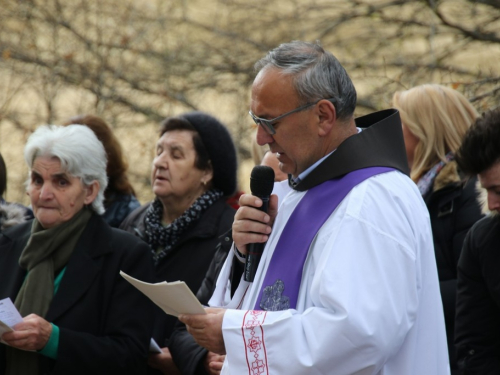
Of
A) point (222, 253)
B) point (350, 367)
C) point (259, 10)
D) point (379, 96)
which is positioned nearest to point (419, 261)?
point (350, 367)

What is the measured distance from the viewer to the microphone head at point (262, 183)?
3.26m

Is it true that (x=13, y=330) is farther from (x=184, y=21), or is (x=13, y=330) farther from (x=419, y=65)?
(x=184, y=21)

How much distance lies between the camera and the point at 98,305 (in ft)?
14.1

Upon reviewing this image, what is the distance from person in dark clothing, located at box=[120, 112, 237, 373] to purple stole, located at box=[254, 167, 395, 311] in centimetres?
174

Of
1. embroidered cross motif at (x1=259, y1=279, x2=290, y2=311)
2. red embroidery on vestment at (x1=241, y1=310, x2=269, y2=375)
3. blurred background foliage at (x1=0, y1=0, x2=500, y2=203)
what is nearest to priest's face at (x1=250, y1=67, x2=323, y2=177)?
embroidered cross motif at (x1=259, y1=279, x2=290, y2=311)

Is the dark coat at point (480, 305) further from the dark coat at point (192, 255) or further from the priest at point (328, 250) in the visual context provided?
the dark coat at point (192, 255)

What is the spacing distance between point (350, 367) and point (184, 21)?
8.13 meters

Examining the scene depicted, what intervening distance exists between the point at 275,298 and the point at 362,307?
0.45 metres

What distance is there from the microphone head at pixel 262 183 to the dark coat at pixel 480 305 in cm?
114

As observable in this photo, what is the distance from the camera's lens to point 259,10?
9.87 metres

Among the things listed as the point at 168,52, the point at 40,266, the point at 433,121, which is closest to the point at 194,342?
the point at 40,266

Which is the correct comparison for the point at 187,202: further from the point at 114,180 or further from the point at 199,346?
the point at 199,346

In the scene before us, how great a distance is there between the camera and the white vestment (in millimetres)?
2719

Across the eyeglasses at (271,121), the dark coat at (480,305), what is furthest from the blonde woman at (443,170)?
the eyeglasses at (271,121)
